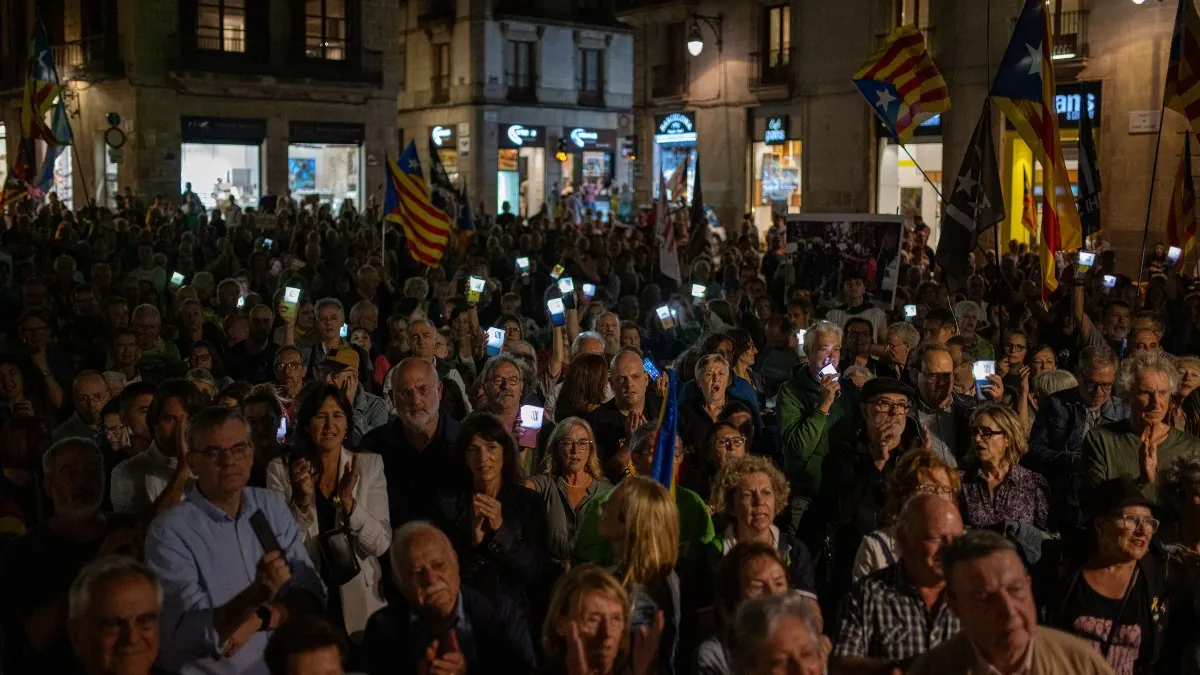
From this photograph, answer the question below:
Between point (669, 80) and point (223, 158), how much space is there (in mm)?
12495

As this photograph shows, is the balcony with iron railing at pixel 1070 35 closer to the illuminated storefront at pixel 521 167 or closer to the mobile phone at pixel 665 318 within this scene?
the mobile phone at pixel 665 318

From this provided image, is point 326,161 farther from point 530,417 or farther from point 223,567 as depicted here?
point 223,567

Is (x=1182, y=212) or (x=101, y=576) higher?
(x=1182, y=212)

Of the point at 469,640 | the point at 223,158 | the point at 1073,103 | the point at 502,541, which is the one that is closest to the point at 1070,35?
the point at 1073,103

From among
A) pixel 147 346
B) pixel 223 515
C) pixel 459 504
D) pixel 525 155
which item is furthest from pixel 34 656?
pixel 525 155

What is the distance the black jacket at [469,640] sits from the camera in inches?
172

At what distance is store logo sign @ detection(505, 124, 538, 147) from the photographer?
157ft

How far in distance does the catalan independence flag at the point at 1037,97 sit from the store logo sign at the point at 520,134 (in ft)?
123

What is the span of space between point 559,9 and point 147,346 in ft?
136

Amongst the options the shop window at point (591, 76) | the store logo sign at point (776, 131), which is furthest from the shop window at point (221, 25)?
the shop window at point (591, 76)

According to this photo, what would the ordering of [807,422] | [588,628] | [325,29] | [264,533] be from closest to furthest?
[588,628], [264,533], [807,422], [325,29]

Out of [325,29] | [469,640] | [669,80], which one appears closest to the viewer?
[469,640]

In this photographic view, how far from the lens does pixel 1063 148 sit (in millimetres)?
24250

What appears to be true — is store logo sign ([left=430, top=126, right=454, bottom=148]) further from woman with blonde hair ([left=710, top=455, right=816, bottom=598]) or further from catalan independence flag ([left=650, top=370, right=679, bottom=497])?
woman with blonde hair ([left=710, top=455, right=816, bottom=598])
